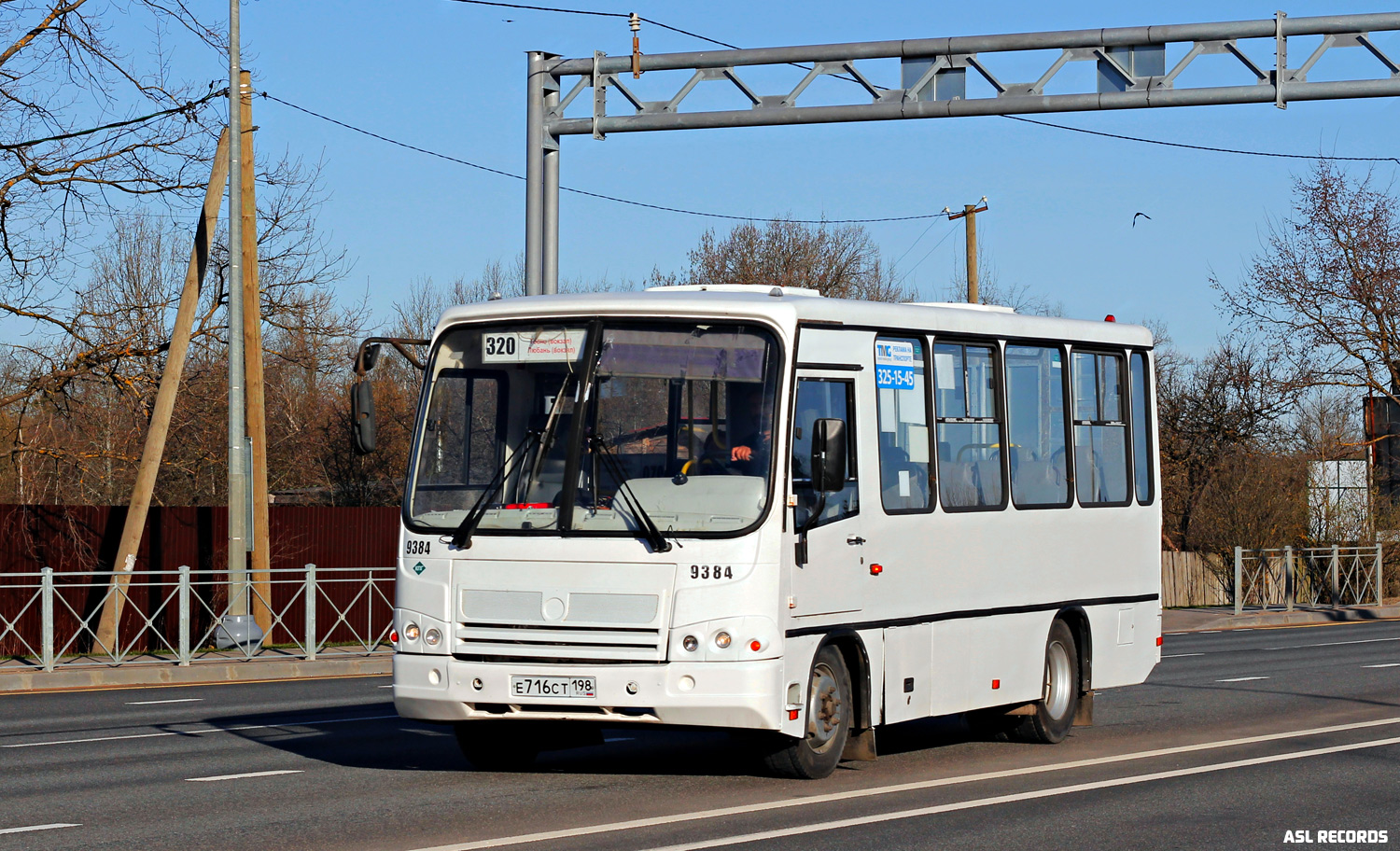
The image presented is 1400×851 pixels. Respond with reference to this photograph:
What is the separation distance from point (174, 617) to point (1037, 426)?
16.9 metres

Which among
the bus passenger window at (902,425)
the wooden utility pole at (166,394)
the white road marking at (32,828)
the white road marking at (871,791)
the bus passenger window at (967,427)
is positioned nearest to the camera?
the white road marking at (871,791)

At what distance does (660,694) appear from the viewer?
385 inches

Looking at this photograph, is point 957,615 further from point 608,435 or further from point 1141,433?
point 1141,433

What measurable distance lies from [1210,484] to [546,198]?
25753mm

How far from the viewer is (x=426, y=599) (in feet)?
34.2

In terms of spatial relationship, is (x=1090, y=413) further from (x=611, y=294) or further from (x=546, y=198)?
(x=546, y=198)

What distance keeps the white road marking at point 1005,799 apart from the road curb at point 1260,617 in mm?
21192

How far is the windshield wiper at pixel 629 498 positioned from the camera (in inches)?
391

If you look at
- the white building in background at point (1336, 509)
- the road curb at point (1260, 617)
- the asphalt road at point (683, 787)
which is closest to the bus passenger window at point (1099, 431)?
the asphalt road at point (683, 787)

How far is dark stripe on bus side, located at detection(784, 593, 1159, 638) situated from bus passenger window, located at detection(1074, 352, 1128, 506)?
2.48 ft

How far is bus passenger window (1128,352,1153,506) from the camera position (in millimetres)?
14102

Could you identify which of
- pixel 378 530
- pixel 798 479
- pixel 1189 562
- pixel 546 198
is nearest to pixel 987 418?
pixel 798 479

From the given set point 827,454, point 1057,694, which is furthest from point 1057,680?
point 827,454

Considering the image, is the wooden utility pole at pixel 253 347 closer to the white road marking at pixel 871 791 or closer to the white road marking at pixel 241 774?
the white road marking at pixel 241 774
